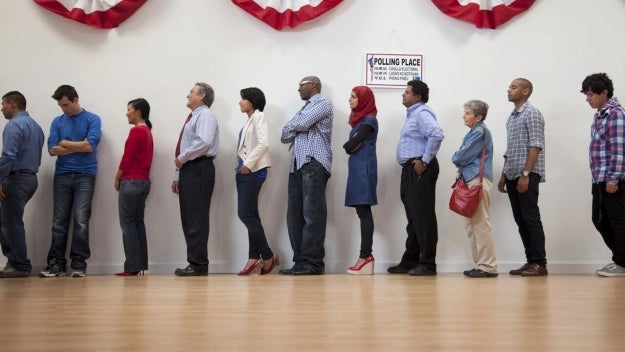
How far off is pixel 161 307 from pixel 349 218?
3.16 meters

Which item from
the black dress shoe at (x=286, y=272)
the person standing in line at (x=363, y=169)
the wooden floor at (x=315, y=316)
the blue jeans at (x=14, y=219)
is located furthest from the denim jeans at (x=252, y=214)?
the blue jeans at (x=14, y=219)

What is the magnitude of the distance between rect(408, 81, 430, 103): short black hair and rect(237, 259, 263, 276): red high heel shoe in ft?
6.20

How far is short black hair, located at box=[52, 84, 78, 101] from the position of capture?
588 centimetres

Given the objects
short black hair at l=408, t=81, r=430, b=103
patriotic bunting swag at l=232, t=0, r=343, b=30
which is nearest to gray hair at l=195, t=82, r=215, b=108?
patriotic bunting swag at l=232, t=0, r=343, b=30

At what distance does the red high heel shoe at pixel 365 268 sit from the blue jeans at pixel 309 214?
27 cm

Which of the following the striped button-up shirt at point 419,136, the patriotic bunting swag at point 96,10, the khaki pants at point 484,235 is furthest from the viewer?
the patriotic bunting swag at point 96,10

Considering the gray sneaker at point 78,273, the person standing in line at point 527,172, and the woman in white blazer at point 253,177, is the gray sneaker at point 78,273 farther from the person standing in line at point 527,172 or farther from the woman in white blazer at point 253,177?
the person standing in line at point 527,172

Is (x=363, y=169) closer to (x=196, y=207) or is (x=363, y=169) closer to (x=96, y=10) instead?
(x=196, y=207)

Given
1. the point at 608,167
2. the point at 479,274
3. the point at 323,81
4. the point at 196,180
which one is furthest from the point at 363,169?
the point at 608,167

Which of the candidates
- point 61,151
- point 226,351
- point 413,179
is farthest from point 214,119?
A: point 226,351

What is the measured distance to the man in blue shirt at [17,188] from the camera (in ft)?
18.6

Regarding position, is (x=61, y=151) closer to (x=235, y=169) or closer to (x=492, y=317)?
(x=235, y=169)

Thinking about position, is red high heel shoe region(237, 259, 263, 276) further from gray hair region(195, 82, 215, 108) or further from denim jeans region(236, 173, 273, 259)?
gray hair region(195, 82, 215, 108)

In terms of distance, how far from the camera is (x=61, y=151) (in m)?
5.84
